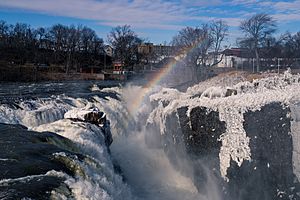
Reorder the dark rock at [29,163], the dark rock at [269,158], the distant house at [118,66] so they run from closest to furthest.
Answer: the dark rock at [29,163] → the dark rock at [269,158] → the distant house at [118,66]

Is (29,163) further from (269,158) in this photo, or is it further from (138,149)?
(138,149)

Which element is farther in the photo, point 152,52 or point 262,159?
point 152,52

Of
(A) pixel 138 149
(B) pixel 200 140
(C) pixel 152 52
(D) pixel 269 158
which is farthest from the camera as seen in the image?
(C) pixel 152 52

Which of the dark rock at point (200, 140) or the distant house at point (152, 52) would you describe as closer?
the dark rock at point (200, 140)

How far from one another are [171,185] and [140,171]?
5.18ft

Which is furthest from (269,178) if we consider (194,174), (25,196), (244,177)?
(25,196)

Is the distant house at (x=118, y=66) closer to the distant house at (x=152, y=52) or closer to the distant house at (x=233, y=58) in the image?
the distant house at (x=152, y=52)

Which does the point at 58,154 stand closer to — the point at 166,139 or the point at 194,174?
the point at 194,174

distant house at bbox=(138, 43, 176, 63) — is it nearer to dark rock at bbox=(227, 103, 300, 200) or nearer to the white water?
the white water

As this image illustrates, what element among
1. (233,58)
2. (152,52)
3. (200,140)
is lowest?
(200,140)

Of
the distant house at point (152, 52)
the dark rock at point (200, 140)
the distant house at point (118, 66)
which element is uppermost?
the distant house at point (152, 52)

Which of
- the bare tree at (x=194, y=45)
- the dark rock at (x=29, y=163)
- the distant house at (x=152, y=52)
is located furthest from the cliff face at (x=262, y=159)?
the distant house at (x=152, y=52)

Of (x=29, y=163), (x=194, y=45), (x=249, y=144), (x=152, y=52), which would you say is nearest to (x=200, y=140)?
(x=249, y=144)

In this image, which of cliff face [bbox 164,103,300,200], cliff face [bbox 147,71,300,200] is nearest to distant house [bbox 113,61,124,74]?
cliff face [bbox 147,71,300,200]
